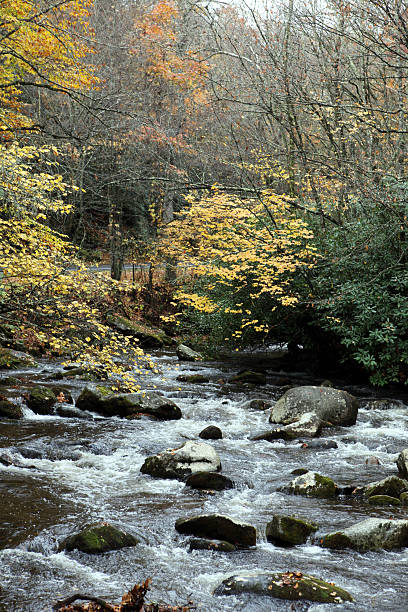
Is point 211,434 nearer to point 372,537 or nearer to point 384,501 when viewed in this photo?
point 384,501

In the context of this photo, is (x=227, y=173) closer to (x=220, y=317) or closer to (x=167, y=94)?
(x=167, y=94)

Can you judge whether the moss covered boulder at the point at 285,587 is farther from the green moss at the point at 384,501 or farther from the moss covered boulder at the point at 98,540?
the green moss at the point at 384,501

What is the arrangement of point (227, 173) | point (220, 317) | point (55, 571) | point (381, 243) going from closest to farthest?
point (55, 571)
point (381, 243)
point (220, 317)
point (227, 173)

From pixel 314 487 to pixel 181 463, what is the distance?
1.78 metres

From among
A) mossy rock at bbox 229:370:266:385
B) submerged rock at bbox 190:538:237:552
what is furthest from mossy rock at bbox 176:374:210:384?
submerged rock at bbox 190:538:237:552

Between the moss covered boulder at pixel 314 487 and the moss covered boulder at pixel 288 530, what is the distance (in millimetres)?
1075

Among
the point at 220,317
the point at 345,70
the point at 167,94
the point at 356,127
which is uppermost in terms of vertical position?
the point at 167,94

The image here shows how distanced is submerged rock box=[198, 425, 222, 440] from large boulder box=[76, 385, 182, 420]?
48.4 inches

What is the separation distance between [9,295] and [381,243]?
7794mm

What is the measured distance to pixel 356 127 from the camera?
37.6ft

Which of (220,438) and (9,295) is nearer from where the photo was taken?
(9,295)

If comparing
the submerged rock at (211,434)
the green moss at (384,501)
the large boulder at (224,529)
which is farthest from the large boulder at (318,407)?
the large boulder at (224,529)

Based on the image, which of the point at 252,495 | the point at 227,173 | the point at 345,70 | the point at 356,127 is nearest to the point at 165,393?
the point at 252,495

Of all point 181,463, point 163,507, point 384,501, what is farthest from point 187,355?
point 384,501
